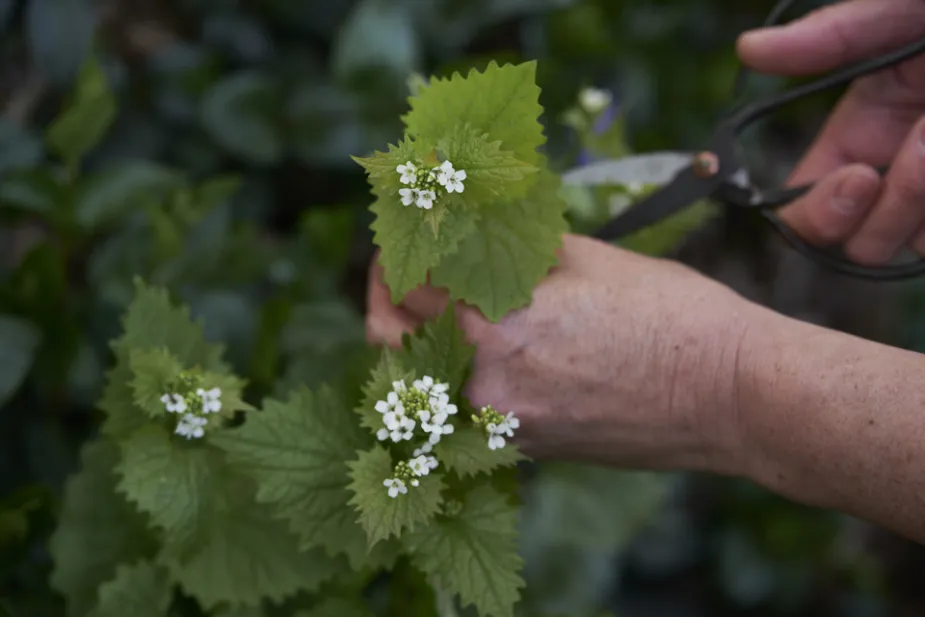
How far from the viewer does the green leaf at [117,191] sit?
4.29 ft

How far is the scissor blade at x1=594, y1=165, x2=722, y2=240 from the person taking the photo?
104cm

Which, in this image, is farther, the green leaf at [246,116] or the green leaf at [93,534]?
the green leaf at [246,116]

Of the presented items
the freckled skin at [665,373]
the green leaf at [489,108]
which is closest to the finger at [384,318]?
the freckled skin at [665,373]

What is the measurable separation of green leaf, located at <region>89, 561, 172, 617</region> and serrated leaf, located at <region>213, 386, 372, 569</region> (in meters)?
0.23

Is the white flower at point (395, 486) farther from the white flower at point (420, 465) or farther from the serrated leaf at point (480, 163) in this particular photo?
the serrated leaf at point (480, 163)

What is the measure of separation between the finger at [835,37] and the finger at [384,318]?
555 mm

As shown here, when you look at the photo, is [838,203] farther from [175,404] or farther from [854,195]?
[175,404]

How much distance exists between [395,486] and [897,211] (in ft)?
2.24

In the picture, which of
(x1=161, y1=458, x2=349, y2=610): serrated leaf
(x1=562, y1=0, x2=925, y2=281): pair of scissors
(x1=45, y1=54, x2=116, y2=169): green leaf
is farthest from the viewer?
(x1=45, y1=54, x2=116, y2=169): green leaf

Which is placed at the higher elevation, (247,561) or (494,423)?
(494,423)

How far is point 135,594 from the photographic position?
96 cm

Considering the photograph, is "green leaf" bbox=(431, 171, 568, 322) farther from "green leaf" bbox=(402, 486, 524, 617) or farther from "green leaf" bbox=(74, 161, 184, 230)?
"green leaf" bbox=(74, 161, 184, 230)

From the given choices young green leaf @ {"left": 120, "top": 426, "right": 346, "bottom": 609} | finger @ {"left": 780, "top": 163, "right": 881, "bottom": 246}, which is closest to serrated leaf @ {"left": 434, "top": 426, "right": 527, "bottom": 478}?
young green leaf @ {"left": 120, "top": 426, "right": 346, "bottom": 609}

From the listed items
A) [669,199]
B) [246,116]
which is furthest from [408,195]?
[246,116]
